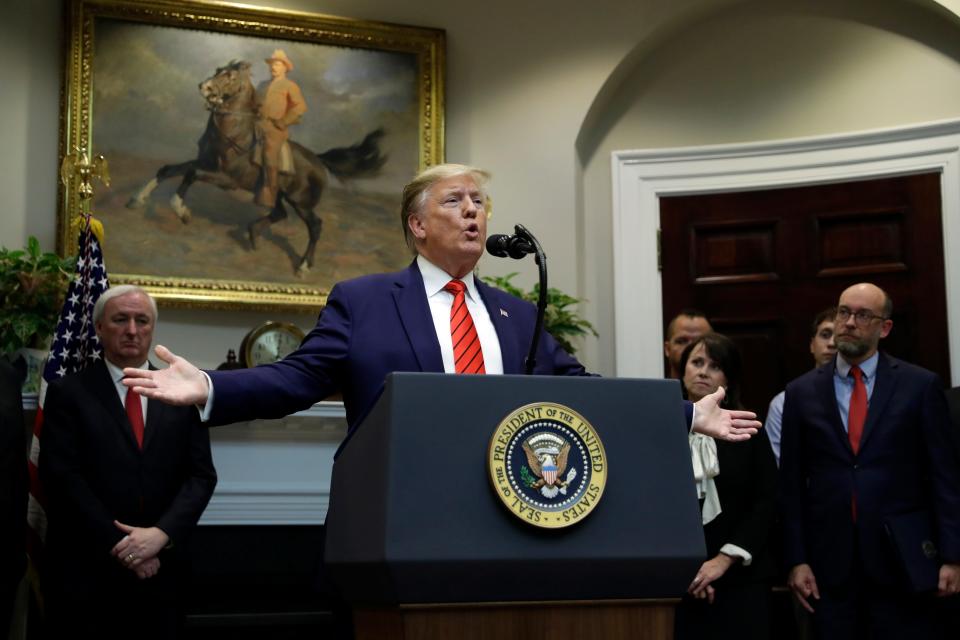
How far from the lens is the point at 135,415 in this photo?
420 centimetres

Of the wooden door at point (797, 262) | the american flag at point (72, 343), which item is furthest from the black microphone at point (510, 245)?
the wooden door at point (797, 262)

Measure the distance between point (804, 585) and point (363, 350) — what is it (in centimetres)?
228

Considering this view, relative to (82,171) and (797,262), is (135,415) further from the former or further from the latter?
(797,262)

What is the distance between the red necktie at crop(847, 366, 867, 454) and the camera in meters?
4.25

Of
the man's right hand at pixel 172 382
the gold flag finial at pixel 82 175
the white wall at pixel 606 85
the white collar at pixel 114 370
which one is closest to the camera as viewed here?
the man's right hand at pixel 172 382

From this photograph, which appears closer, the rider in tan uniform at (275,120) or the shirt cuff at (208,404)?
the shirt cuff at (208,404)

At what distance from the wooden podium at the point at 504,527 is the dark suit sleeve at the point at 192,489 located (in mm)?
2145

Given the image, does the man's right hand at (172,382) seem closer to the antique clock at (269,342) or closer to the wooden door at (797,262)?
the antique clock at (269,342)

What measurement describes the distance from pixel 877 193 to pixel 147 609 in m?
3.89

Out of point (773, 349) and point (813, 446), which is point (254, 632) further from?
point (773, 349)

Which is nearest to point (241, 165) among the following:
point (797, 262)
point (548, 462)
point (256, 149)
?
point (256, 149)

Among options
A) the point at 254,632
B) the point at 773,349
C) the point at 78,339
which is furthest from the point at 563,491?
the point at 773,349

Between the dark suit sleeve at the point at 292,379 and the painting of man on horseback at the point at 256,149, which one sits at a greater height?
the painting of man on horseback at the point at 256,149

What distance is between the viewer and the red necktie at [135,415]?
4.16m
